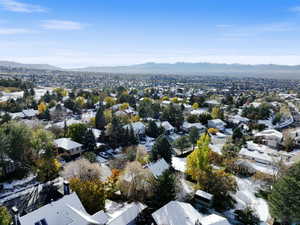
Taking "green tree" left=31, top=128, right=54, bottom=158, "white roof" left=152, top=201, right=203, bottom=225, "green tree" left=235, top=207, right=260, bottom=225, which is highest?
"green tree" left=31, top=128, right=54, bottom=158

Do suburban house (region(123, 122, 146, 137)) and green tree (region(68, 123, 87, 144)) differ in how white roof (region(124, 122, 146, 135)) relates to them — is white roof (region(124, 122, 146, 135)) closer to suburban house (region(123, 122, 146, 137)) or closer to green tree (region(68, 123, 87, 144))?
suburban house (region(123, 122, 146, 137))

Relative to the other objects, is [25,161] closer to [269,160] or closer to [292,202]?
[292,202]

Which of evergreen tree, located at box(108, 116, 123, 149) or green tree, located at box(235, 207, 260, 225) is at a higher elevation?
evergreen tree, located at box(108, 116, 123, 149)

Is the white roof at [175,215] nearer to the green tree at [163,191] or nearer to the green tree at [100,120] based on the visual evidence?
the green tree at [163,191]

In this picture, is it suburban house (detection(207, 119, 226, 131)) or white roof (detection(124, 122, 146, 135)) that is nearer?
white roof (detection(124, 122, 146, 135))

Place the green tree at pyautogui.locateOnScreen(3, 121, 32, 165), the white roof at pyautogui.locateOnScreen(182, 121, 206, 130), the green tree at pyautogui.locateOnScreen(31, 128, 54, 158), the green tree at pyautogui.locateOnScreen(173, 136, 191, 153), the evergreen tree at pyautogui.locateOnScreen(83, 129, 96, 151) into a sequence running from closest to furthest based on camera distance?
the green tree at pyautogui.locateOnScreen(3, 121, 32, 165), the green tree at pyautogui.locateOnScreen(31, 128, 54, 158), the evergreen tree at pyautogui.locateOnScreen(83, 129, 96, 151), the green tree at pyautogui.locateOnScreen(173, 136, 191, 153), the white roof at pyautogui.locateOnScreen(182, 121, 206, 130)

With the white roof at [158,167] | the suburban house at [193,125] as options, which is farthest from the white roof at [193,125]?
the white roof at [158,167]

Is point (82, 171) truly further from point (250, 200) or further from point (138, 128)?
point (138, 128)

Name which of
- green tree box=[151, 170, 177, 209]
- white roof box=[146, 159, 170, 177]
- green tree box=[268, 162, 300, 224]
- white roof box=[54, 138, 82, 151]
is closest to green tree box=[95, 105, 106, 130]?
white roof box=[54, 138, 82, 151]
